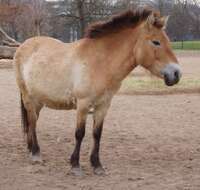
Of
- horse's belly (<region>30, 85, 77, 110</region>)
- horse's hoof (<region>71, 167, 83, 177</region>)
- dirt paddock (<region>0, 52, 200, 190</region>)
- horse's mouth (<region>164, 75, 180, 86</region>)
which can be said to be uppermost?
horse's mouth (<region>164, 75, 180, 86</region>)

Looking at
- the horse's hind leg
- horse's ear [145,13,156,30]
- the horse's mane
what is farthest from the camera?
the horse's hind leg

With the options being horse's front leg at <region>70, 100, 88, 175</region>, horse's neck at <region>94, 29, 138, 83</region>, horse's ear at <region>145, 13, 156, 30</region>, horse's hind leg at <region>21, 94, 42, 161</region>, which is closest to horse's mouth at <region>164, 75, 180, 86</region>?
horse's neck at <region>94, 29, 138, 83</region>

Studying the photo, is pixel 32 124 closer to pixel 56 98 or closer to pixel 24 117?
pixel 24 117

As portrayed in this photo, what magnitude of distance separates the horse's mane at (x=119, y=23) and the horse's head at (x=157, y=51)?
209 millimetres

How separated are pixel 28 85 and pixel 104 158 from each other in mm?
1486

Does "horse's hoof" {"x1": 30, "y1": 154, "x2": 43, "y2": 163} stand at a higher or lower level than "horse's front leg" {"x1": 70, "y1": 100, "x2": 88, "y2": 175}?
lower

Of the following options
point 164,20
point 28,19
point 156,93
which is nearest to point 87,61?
point 164,20

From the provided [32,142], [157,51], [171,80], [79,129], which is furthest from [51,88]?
[171,80]

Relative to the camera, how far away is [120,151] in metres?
7.28

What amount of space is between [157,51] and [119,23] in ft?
2.38

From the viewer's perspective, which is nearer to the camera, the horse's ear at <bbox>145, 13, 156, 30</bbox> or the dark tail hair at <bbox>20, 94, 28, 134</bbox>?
the horse's ear at <bbox>145, 13, 156, 30</bbox>

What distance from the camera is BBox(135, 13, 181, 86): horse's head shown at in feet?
18.4

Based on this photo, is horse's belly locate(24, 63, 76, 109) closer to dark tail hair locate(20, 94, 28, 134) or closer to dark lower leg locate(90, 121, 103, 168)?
dark lower leg locate(90, 121, 103, 168)

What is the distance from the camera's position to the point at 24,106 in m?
7.05
